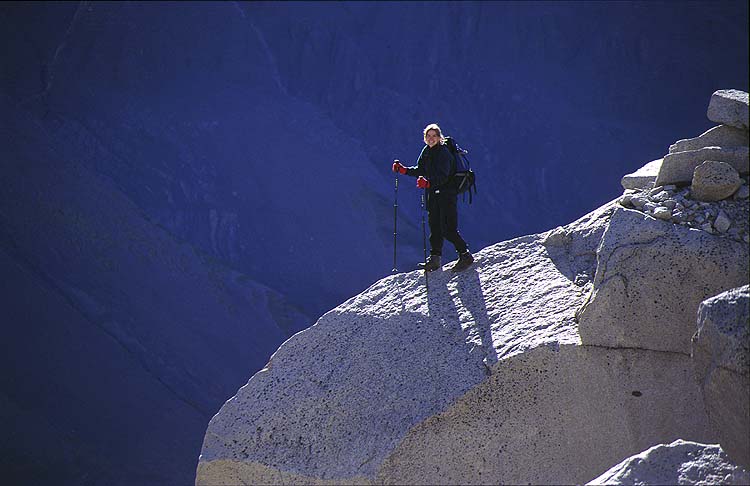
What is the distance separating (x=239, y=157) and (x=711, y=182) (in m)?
10.6

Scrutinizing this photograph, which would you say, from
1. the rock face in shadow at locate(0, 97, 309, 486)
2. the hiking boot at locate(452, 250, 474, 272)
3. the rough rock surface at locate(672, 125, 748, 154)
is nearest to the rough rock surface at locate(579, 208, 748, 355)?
the rough rock surface at locate(672, 125, 748, 154)

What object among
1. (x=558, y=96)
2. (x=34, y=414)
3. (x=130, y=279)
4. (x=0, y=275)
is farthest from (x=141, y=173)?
(x=558, y=96)

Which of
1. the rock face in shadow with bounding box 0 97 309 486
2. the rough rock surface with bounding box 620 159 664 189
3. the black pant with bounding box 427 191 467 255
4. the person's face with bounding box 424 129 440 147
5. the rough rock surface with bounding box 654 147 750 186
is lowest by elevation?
the rough rock surface with bounding box 654 147 750 186

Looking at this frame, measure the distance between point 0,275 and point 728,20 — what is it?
13.5 m

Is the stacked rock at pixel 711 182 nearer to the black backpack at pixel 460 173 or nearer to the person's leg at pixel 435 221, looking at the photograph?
the black backpack at pixel 460 173

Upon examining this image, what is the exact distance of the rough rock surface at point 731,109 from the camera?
224 inches

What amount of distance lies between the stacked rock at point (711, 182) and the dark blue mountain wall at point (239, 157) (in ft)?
23.7

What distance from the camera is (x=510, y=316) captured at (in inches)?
235

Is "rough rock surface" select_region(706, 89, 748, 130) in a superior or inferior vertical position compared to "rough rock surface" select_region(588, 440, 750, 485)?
superior

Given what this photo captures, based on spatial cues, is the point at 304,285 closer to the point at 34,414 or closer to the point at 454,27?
the point at 34,414

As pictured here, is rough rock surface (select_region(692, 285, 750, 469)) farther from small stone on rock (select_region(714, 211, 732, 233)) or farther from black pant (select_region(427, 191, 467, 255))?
black pant (select_region(427, 191, 467, 255))

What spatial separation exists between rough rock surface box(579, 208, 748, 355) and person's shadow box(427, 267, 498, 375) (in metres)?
0.72

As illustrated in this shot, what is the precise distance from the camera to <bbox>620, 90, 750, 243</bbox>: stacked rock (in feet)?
17.7

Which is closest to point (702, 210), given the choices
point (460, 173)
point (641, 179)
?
point (641, 179)
